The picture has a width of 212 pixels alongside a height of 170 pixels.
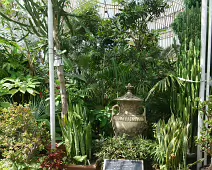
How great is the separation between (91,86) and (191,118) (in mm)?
1737

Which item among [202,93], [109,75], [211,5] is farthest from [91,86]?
[211,5]

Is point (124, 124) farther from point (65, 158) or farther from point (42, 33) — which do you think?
point (42, 33)

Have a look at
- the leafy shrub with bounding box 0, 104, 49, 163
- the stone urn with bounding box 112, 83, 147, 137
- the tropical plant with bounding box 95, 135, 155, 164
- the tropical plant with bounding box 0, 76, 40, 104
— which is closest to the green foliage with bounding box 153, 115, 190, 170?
the tropical plant with bounding box 95, 135, 155, 164

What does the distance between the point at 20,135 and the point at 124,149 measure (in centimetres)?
132

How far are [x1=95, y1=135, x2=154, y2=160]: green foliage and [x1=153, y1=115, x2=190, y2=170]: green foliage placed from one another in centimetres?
16

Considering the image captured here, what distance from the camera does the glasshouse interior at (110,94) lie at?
3.18 m

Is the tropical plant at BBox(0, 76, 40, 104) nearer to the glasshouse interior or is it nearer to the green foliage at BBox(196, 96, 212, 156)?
the glasshouse interior

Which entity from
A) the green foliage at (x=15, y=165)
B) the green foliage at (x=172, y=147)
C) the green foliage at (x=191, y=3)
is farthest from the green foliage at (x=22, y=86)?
the green foliage at (x=191, y=3)

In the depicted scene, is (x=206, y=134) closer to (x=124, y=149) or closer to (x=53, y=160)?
(x=124, y=149)

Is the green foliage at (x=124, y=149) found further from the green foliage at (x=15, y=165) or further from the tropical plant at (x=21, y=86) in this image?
the tropical plant at (x=21, y=86)

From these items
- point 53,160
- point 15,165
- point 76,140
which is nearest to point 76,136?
point 76,140

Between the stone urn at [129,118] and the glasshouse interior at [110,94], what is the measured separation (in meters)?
0.01

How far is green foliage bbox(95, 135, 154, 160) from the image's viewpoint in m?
3.35

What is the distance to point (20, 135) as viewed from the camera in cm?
316
